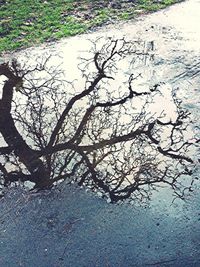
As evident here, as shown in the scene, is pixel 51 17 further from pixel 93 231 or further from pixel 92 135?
pixel 93 231

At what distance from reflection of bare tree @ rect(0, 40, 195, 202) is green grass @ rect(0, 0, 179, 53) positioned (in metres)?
1.23

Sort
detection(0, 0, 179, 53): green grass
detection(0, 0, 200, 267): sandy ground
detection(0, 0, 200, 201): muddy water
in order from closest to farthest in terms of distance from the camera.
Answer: detection(0, 0, 200, 267): sandy ground < detection(0, 0, 200, 201): muddy water < detection(0, 0, 179, 53): green grass

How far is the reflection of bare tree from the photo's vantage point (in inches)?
251

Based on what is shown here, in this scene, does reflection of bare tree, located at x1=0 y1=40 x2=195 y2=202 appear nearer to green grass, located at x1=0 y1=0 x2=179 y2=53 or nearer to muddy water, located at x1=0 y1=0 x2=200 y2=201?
muddy water, located at x1=0 y1=0 x2=200 y2=201

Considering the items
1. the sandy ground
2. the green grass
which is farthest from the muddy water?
the sandy ground

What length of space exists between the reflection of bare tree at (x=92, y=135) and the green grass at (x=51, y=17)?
1.23 metres

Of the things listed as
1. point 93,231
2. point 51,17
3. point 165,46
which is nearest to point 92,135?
point 93,231

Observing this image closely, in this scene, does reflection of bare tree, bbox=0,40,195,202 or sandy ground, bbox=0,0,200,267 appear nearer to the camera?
sandy ground, bbox=0,0,200,267

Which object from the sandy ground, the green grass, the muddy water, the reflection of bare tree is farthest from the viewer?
the green grass

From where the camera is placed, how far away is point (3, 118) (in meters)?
7.53

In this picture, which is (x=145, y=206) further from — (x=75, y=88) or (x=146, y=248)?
(x=75, y=88)

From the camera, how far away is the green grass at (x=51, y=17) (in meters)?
9.37

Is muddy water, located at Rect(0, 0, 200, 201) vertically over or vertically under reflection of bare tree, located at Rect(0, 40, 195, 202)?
over

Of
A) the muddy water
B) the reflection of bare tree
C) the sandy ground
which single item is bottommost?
the sandy ground
